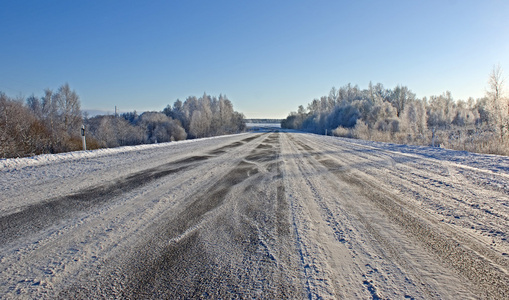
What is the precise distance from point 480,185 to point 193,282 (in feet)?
17.5

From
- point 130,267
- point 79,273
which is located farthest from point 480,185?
point 79,273

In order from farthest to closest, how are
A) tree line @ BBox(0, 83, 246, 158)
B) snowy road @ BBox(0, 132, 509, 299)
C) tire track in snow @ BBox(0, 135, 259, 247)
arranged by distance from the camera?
tree line @ BBox(0, 83, 246, 158), tire track in snow @ BBox(0, 135, 259, 247), snowy road @ BBox(0, 132, 509, 299)

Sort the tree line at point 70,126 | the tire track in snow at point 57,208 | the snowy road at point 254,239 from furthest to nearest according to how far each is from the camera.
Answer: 1. the tree line at point 70,126
2. the tire track in snow at point 57,208
3. the snowy road at point 254,239

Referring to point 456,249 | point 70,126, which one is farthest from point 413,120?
point 70,126

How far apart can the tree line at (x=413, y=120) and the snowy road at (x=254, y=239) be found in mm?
9650

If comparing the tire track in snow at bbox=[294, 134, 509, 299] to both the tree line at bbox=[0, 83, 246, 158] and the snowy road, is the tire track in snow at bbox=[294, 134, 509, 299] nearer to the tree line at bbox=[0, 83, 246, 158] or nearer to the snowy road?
the snowy road

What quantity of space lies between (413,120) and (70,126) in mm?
55837

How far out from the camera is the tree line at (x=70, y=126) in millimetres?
13352

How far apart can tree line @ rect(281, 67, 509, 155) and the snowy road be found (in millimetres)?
9650

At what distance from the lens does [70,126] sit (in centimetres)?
3109

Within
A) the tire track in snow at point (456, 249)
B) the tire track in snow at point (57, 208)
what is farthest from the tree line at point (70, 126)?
the tire track in snow at point (456, 249)

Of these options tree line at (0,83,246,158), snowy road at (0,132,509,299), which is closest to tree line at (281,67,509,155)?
snowy road at (0,132,509,299)

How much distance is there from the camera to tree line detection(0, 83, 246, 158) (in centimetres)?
1335

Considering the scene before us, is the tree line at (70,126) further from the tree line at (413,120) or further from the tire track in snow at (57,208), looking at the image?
the tree line at (413,120)
